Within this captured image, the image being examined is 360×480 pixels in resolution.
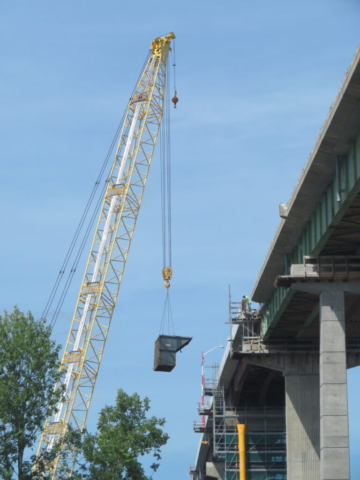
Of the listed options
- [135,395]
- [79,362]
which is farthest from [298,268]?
[79,362]

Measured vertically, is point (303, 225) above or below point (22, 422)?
above

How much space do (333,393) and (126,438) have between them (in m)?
23.2

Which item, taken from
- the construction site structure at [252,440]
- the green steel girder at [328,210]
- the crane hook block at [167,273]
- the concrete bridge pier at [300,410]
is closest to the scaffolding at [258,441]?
the construction site structure at [252,440]

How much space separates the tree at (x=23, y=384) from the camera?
6181 centimetres

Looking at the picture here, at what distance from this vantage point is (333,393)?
211ft

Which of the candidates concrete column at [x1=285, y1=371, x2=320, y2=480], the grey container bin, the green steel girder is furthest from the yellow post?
the green steel girder

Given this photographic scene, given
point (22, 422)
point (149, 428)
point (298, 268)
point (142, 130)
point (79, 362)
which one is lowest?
point (22, 422)

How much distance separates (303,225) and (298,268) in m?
2.93

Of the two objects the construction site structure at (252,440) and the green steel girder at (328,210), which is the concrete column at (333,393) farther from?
the construction site structure at (252,440)

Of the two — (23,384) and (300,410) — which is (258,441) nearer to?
(300,410)

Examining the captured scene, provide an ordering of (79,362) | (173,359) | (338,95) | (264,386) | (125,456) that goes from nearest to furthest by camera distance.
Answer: (338,95), (125,456), (173,359), (264,386), (79,362)

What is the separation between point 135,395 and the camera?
8581 cm

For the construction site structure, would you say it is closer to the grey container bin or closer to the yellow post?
the yellow post

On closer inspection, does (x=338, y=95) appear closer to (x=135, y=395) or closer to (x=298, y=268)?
(x=298, y=268)
